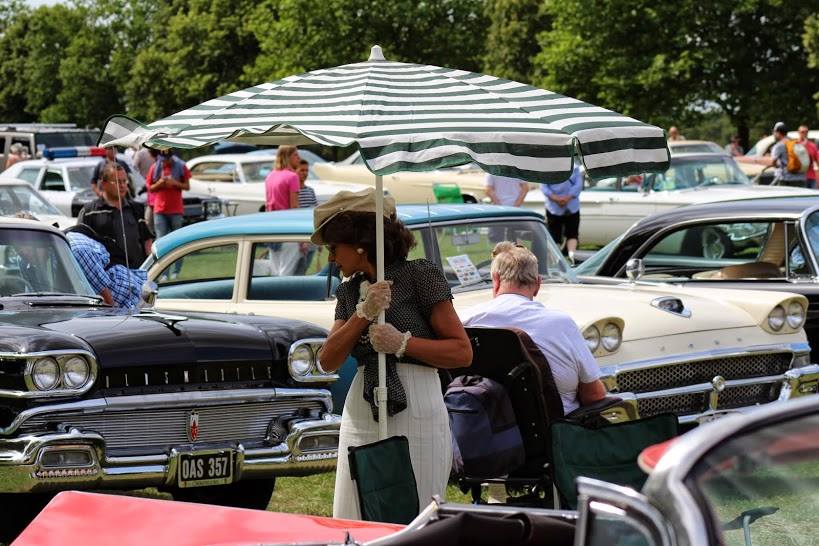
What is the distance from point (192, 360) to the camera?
21.6ft

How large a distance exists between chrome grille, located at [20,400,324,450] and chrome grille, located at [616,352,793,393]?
194 centimetres

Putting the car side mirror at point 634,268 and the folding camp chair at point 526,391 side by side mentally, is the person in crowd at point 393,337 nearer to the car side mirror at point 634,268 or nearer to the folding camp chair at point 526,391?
the folding camp chair at point 526,391

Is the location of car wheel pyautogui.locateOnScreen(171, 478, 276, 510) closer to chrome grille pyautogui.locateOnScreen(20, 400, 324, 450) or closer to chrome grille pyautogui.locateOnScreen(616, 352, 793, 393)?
chrome grille pyautogui.locateOnScreen(20, 400, 324, 450)

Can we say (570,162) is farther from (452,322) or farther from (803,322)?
(803,322)

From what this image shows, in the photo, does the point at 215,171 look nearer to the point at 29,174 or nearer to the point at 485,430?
the point at 29,174

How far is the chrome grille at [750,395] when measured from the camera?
8.22 metres

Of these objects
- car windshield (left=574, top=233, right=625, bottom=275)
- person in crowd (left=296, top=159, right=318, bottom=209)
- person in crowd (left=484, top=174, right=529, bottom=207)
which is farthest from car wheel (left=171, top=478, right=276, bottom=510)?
person in crowd (left=484, top=174, right=529, bottom=207)

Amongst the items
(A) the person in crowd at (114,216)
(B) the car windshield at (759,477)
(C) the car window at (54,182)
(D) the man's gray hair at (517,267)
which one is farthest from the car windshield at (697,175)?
(B) the car windshield at (759,477)

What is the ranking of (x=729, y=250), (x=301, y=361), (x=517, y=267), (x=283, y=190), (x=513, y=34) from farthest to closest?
1. (x=513, y=34)
2. (x=283, y=190)
3. (x=729, y=250)
4. (x=301, y=361)
5. (x=517, y=267)

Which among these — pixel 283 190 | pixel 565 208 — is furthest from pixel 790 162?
pixel 283 190

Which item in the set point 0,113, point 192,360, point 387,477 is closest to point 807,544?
point 387,477

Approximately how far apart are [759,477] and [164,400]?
4206 mm

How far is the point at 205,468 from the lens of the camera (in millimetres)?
6473

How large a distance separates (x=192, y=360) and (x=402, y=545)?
346 cm
